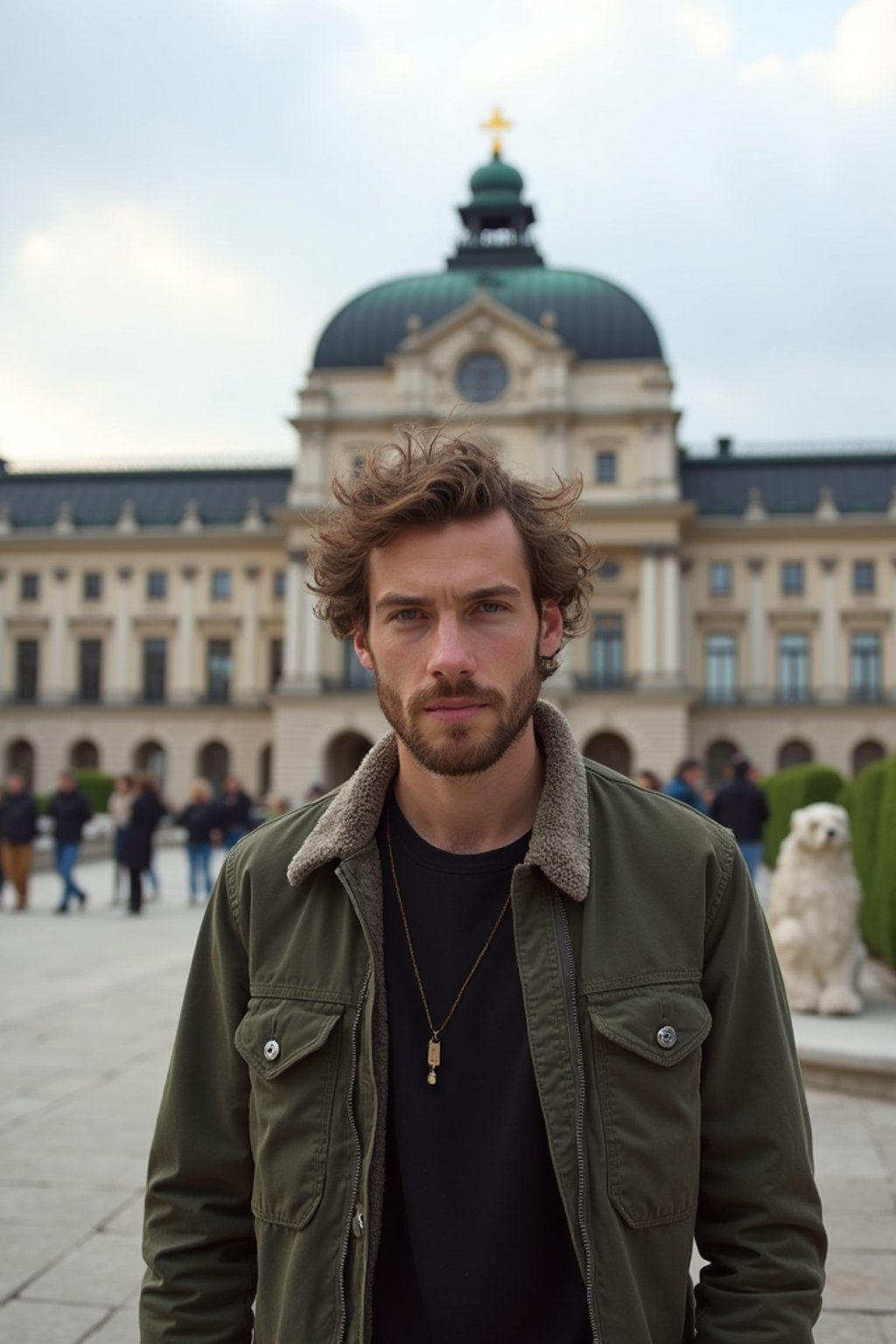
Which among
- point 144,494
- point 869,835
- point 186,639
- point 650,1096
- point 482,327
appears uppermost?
point 482,327

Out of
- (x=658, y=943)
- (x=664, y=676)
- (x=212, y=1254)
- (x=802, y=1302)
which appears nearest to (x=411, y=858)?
(x=658, y=943)

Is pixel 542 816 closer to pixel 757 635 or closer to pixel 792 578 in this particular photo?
pixel 757 635

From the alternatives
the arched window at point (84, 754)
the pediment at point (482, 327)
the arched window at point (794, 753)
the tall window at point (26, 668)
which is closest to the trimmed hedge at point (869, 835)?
the pediment at point (482, 327)

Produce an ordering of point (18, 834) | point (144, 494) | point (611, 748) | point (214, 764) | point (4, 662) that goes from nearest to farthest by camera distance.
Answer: point (18, 834) → point (611, 748) → point (214, 764) → point (4, 662) → point (144, 494)

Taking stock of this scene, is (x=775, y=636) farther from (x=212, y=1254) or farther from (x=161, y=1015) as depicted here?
(x=212, y=1254)

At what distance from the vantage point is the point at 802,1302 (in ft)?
6.61

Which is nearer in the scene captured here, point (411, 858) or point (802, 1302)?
point (802, 1302)

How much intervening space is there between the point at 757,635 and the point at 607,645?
6886 mm

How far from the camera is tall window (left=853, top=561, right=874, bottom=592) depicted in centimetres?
5316

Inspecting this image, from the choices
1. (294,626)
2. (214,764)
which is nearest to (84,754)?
(214,764)

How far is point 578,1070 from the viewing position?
2072 mm

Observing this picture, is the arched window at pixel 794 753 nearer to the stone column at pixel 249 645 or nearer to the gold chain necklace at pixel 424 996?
the stone column at pixel 249 645

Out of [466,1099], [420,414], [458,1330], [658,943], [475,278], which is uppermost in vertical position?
[475,278]

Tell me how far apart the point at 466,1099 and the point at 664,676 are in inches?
1856
